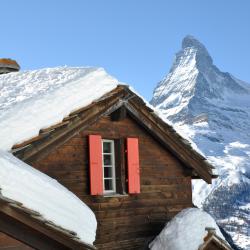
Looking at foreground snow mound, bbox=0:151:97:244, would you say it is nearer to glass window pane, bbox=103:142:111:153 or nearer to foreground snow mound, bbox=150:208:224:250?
glass window pane, bbox=103:142:111:153

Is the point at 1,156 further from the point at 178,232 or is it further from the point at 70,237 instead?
the point at 178,232

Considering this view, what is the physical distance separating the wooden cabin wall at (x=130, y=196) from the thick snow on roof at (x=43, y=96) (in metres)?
0.66

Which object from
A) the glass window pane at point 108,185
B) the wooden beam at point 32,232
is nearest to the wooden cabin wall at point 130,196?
the glass window pane at point 108,185

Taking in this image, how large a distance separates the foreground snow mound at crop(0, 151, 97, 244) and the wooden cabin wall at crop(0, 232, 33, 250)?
420mm

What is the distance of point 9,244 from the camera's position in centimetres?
551

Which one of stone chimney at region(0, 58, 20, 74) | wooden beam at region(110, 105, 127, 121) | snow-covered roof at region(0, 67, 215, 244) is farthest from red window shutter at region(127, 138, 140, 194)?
stone chimney at region(0, 58, 20, 74)

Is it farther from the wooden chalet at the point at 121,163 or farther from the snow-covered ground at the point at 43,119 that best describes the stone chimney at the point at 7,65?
the wooden chalet at the point at 121,163

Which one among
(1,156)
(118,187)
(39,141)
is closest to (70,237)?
(1,156)

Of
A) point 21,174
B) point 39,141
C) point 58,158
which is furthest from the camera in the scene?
point 58,158

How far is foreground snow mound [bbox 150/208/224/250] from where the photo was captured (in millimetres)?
9852

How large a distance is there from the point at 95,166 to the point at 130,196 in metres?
1.28

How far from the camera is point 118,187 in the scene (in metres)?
10.2

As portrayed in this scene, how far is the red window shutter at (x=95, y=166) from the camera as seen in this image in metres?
9.41

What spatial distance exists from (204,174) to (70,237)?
6651mm
